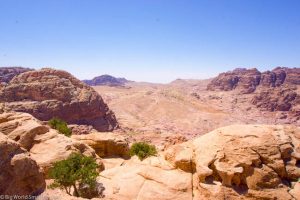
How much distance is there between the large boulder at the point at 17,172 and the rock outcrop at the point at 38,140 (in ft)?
27.8

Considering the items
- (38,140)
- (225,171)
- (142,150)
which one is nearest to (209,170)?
(225,171)

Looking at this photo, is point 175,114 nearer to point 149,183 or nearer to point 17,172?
point 149,183

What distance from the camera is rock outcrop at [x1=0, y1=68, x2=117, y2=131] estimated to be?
84750mm

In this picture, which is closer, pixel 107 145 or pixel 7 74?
pixel 107 145

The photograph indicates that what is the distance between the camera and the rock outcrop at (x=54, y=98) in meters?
84.8

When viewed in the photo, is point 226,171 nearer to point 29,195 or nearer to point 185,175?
point 185,175

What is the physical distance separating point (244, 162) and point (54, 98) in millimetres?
76510

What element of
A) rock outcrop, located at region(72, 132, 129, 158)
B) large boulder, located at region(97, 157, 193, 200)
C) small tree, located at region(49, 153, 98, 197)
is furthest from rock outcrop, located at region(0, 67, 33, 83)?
large boulder, located at region(97, 157, 193, 200)

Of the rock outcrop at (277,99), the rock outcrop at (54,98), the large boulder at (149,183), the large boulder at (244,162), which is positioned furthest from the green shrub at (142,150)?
the rock outcrop at (277,99)

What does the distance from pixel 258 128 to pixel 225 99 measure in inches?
7075

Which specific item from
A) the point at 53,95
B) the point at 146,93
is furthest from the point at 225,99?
the point at 53,95

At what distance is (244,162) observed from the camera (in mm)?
22266

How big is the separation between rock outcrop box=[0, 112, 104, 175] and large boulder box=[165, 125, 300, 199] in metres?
11.6

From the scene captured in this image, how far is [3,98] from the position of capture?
279 ft
